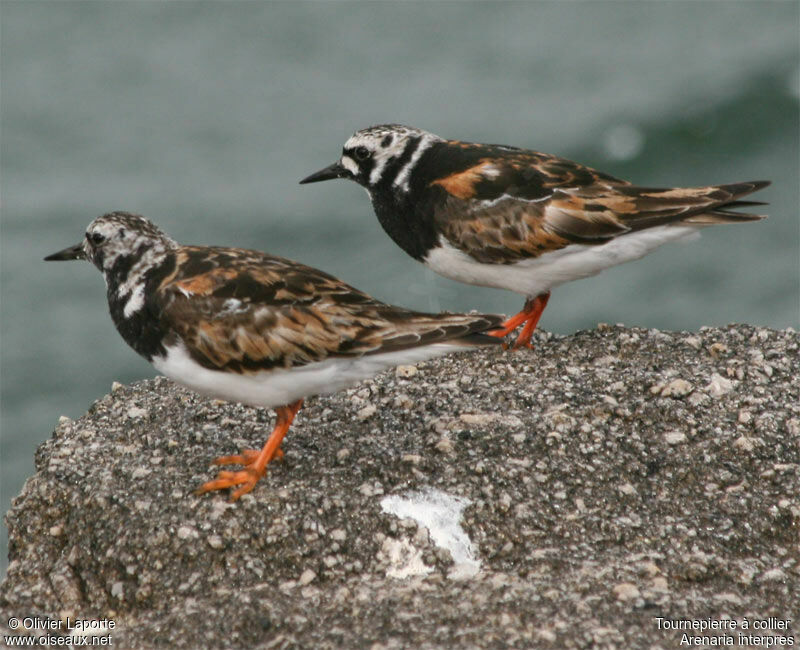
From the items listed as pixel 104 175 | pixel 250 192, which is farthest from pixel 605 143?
pixel 104 175

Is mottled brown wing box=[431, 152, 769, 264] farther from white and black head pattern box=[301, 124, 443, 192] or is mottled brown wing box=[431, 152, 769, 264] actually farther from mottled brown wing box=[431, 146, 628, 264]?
white and black head pattern box=[301, 124, 443, 192]

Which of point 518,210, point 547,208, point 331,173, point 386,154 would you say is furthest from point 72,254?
point 547,208

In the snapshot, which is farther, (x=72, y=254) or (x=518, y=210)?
(x=518, y=210)

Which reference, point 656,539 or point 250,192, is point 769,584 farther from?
point 250,192

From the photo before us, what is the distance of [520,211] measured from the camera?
5695 mm

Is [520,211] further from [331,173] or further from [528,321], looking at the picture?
[331,173]

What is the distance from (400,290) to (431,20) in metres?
4.89

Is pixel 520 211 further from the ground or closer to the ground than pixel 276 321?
further from the ground

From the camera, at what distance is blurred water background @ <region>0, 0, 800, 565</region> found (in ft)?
34.3

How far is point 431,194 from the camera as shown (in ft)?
19.1

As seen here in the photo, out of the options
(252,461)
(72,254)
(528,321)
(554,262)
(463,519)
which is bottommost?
(463,519)

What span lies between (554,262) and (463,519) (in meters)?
1.95

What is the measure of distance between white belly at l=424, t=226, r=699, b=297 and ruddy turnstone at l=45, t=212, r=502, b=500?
4.33ft

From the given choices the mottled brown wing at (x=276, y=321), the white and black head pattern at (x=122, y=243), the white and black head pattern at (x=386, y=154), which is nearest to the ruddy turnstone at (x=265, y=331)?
the mottled brown wing at (x=276, y=321)
